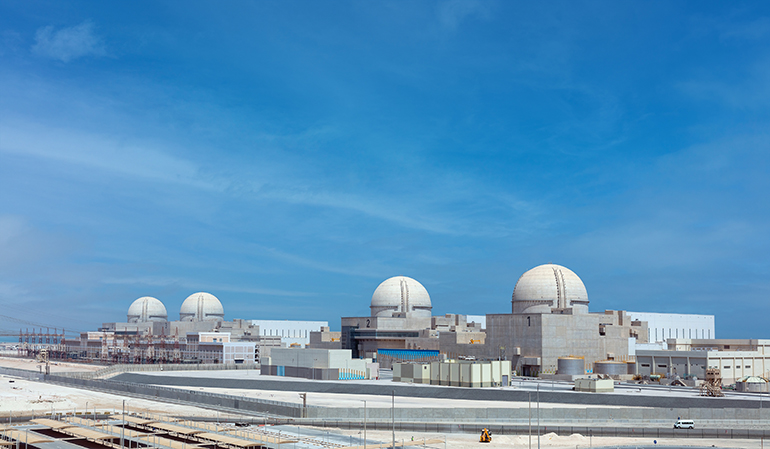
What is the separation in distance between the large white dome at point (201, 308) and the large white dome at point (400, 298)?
4631 centimetres

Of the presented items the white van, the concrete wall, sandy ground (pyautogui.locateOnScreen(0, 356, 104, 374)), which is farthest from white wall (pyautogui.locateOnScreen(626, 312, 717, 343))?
sandy ground (pyautogui.locateOnScreen(0, 356, 104, 374))

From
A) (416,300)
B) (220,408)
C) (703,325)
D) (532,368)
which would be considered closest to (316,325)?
(416,300)

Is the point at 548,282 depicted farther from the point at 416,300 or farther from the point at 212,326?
the point at 212,326

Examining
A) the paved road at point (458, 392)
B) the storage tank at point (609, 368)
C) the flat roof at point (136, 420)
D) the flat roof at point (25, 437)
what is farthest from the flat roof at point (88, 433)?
the storage tank at point (609, 368)

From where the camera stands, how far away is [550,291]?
10131cm

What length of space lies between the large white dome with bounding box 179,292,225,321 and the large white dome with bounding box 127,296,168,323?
1062 centimetres

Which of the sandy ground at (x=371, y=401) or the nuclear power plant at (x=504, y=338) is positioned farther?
the nuclear power plant at (x=504, y=338)

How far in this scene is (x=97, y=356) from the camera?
6220 inches

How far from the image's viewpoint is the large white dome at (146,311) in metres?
163

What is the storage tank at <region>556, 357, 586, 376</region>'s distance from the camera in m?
85.9

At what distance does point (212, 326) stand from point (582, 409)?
108 metres

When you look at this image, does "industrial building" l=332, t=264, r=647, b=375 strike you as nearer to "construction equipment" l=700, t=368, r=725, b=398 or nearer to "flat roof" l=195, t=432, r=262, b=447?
"construction equipment" l=700, t=368, r=725, b=398

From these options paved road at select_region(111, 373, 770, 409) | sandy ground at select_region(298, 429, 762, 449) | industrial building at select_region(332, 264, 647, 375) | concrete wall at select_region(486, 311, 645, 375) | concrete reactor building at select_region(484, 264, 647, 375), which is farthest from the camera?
industrial building at select_region(332, 264, 647, 375)

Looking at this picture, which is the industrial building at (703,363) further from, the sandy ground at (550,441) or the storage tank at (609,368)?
the sandy ground at (550,441)
